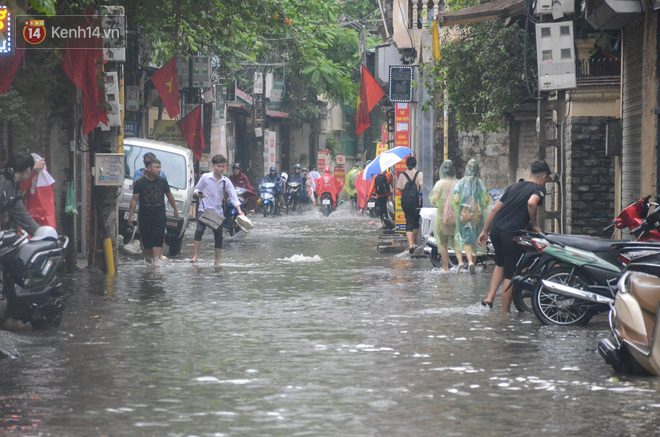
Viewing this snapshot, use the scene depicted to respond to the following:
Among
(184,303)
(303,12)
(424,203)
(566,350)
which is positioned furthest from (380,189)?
(566,350)

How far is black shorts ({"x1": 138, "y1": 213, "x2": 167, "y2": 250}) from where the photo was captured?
19188 millimetres

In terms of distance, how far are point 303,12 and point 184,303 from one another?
12469 mm

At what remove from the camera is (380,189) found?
30.3 meters

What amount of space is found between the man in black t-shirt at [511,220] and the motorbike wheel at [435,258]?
6.25 meters

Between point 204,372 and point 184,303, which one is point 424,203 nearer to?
point 184,303

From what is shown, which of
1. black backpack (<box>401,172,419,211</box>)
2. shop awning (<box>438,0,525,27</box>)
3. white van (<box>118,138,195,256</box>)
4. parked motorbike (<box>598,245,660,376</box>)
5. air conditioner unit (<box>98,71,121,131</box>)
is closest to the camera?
parked motorbike (<box>598,245,660,376</box>)

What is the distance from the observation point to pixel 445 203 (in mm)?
18828

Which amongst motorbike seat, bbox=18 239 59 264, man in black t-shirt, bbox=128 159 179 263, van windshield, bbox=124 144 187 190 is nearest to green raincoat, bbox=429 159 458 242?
man in black t-shirt, bbox=128 159 179 263

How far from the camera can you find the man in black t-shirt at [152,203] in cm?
→ 1914

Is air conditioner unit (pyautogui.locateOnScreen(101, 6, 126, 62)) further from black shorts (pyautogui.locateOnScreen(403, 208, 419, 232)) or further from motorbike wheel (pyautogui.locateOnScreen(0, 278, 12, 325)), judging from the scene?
motorbike wheel (pyautogui.locateOnScreen(0, 278, 12, 325))

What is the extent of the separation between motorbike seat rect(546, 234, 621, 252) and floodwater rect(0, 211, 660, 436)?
77cm

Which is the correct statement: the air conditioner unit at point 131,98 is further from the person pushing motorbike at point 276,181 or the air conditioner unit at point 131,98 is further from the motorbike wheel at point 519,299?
the motorbike wheel at point 519,299

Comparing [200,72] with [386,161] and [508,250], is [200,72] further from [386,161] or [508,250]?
[508,250]

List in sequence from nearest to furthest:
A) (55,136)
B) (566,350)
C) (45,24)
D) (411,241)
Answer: (566,350)
(45,24)
(55,136)
(411,241)
